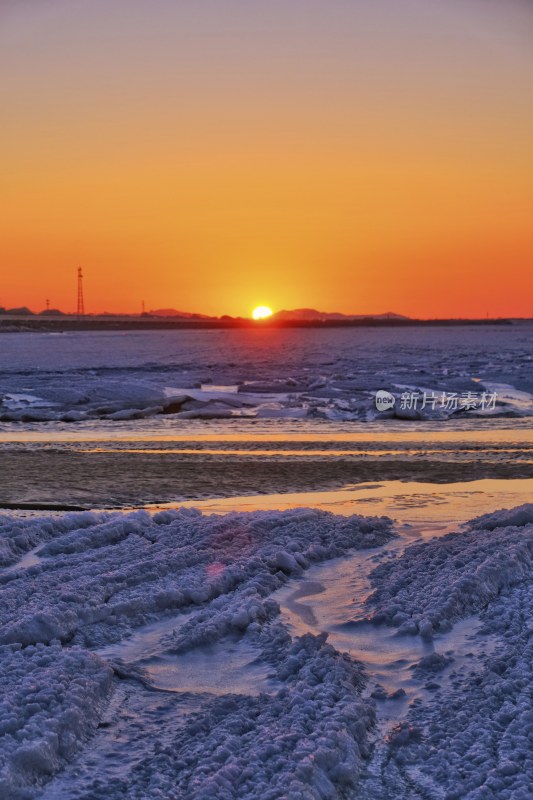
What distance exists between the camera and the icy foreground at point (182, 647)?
323 centimetres

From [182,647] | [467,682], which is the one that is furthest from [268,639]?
[467,682]

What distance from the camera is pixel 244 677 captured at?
4141 mm

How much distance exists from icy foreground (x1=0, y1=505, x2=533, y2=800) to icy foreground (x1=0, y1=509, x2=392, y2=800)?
1cm

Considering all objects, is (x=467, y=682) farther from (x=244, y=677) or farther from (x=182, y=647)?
(x=182, y=647)

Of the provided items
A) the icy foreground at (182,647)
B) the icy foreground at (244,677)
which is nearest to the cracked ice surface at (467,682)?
the icy foreground at (244,677)

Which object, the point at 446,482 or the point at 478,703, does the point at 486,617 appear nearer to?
the point at 478,703

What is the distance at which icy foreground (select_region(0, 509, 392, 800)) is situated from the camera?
10.6 ft

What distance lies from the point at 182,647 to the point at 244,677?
0.51 meters

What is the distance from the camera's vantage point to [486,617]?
4.90 m

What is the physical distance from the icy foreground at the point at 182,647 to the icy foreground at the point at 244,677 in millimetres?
10

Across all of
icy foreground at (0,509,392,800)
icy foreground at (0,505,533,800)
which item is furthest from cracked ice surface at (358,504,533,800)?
icy foreground at (0,509,392,800)

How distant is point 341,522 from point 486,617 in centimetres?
238

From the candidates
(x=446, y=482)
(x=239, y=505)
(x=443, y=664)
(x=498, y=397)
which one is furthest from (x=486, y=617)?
(x=498, y=397)

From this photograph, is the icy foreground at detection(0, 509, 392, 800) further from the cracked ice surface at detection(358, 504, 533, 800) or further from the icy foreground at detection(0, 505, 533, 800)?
the cracked ice surface at detection(358, 504, 533, 800)
